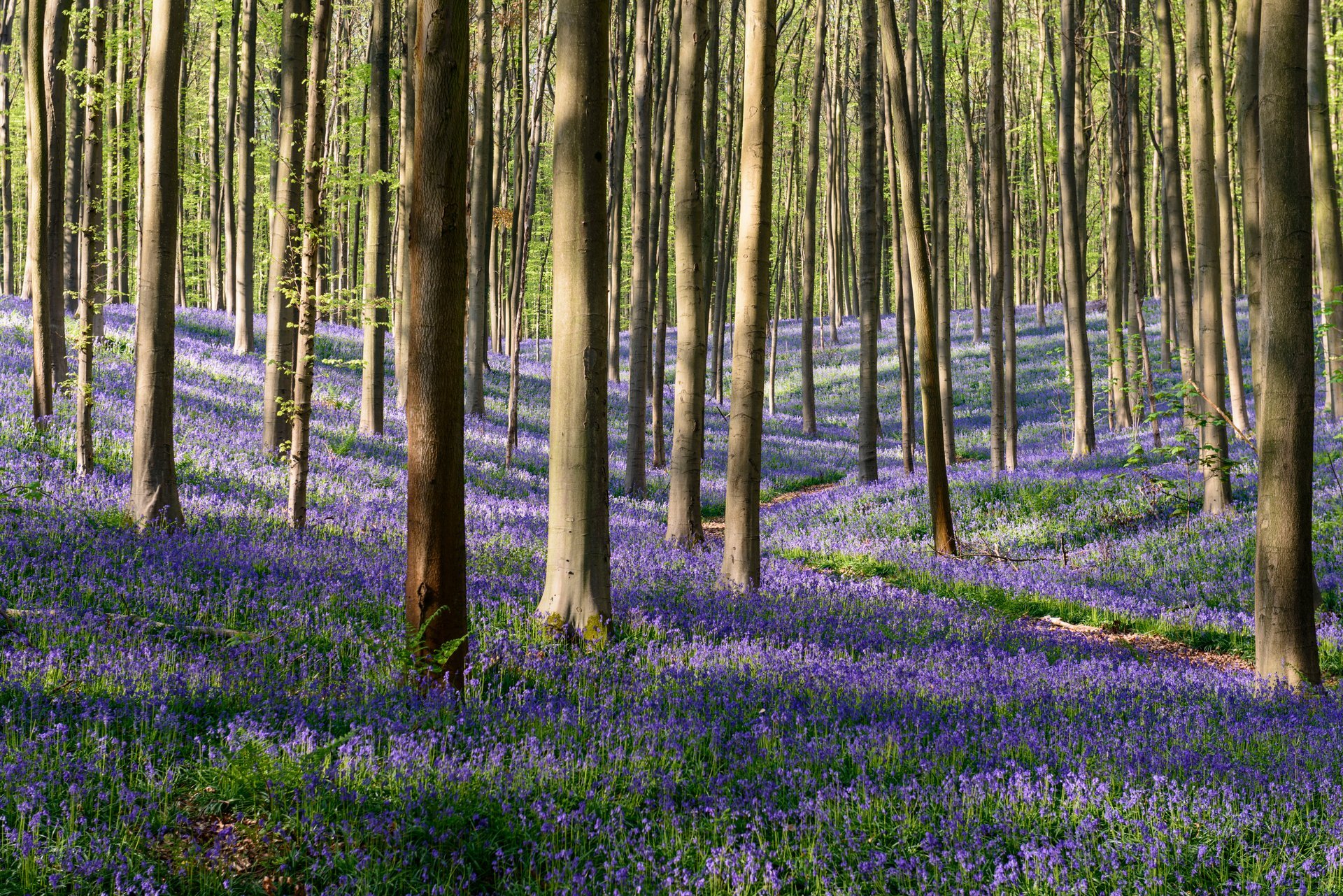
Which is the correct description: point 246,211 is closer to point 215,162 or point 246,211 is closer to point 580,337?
point 215,162

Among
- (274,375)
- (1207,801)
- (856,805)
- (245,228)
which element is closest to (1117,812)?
(1207,801)

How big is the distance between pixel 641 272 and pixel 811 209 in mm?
10785

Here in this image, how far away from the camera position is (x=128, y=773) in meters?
3.62

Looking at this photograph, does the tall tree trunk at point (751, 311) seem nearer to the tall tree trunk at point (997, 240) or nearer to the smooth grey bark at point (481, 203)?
the tall tree trunk at point (997, 240)

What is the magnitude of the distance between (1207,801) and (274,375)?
11.6 meters

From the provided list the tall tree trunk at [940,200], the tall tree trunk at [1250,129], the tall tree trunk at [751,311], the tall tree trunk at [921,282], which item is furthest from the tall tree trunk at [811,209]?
the tall tree trunk at [751,311]

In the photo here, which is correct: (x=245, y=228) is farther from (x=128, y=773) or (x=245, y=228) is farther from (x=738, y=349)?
(x=128, y=773)

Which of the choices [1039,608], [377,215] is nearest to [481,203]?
[377,215]

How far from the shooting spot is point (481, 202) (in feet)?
64.7

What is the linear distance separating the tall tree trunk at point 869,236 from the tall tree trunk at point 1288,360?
8.23 meters

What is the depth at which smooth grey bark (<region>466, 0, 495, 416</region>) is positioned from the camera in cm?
1848

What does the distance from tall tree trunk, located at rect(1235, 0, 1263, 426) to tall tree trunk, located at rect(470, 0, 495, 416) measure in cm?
1289

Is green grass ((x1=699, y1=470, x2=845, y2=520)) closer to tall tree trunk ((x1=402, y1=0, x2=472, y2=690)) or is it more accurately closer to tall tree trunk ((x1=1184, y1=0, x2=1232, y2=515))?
tall tree trunk ((x1=1184, y1=0, x2=1232, y2=515))

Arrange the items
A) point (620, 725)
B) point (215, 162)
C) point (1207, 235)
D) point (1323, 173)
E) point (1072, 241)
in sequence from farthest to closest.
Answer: point (215, 162), point (1072, 241), point (1323, 173), point (1207, 235), point (620, 725)
